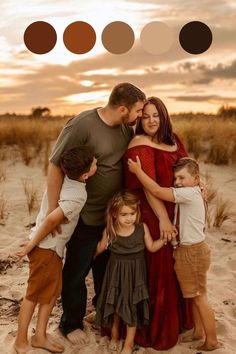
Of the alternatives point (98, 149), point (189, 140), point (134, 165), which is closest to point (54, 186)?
point (98, 149)

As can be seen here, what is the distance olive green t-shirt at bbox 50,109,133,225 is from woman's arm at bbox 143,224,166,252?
1.07ft

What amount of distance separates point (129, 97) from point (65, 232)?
0.99 meters

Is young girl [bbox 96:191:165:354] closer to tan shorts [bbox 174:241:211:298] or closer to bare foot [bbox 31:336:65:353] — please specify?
tan shorts [bbox 174:241:211:298]

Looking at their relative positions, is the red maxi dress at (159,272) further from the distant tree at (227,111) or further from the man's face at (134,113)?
the distant tree at (227,111)

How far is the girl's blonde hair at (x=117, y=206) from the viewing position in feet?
11.7

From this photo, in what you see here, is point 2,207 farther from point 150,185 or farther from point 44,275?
point 150,185

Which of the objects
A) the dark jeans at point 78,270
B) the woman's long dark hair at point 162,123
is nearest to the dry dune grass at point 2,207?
the dark jeans at point 78,270

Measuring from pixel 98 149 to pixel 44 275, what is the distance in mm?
928

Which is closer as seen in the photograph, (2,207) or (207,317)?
(207,317)

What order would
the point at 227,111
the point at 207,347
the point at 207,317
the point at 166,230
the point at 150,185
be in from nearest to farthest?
the point at 150,185 < the point at 166,230 < the point at 207,317 < the point at 207,347 < the point at 227,111

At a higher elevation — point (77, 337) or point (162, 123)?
point (162, 123)

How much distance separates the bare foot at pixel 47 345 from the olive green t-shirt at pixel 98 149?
2.98ft

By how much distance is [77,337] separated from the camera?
3975mm

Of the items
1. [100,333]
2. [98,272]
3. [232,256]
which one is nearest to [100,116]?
[98,272]
